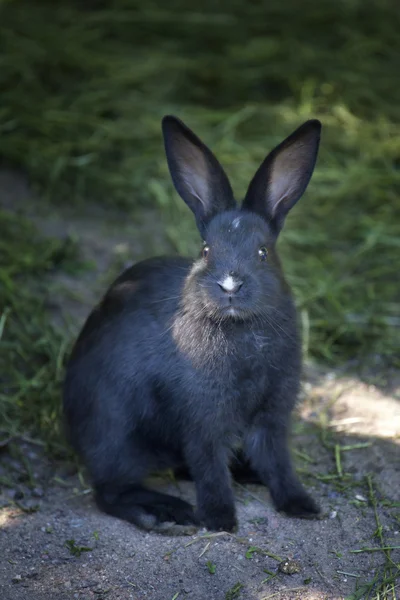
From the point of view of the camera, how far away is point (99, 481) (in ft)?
15.0

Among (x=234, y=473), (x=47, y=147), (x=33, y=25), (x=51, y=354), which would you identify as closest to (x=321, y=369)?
(x=234, y=473)

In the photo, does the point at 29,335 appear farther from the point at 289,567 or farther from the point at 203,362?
the point at 289,567

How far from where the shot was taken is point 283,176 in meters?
4.32

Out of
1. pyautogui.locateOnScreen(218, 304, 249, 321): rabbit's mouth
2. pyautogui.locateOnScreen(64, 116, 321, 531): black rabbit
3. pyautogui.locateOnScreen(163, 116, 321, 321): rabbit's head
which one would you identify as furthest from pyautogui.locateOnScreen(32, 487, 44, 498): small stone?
pyautogui.locateOnScreen(218, 304, 249, 321): rabbit's mouth

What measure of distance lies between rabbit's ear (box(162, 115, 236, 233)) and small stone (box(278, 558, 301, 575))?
1525mm

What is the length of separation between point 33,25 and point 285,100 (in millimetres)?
2230

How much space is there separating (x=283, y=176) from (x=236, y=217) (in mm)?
307

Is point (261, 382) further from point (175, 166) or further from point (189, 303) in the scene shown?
point (175, 166)

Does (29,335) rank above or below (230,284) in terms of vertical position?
below

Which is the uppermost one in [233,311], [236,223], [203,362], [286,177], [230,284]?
[286,177]

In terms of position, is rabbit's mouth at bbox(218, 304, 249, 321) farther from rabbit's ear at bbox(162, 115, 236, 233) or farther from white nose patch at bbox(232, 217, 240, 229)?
rabbit's ear at bbox(162, 115, 236, 233)

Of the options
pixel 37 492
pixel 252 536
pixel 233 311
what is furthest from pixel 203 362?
pixel 37 492

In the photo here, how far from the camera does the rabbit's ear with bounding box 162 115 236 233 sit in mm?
4305

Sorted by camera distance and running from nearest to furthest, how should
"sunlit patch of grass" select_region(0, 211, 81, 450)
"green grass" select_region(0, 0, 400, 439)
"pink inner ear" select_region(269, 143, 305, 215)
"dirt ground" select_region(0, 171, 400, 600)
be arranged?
1. "dirt ground" select_region(0, 171, 400, 600)
2. "pink inner ear" select_region(269, 143, 305, 215)
3. "sunlit patch of grass" select_region(0, 211, 81, 450)
4. "green grass" select_region(0, 0, 400, 439)
